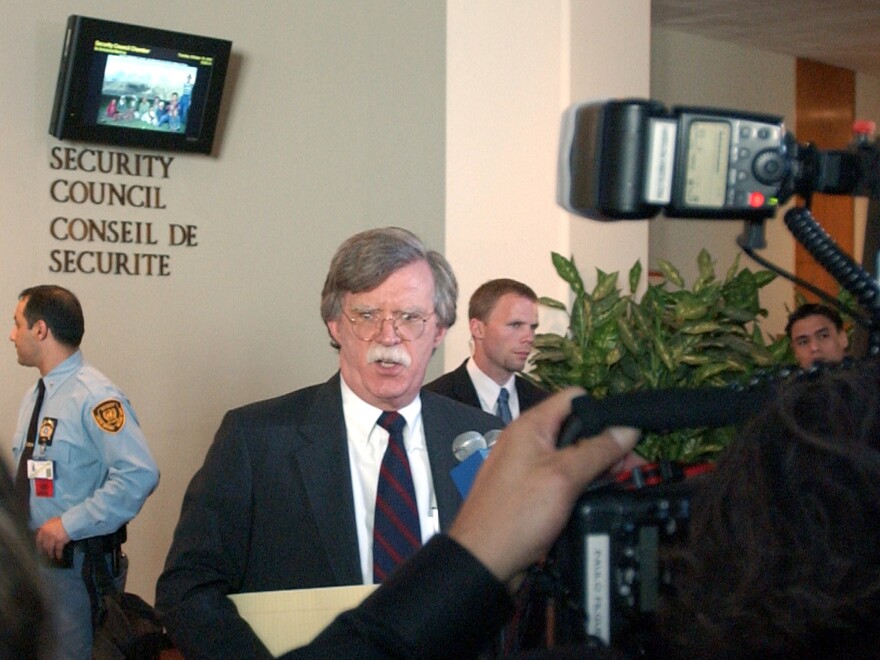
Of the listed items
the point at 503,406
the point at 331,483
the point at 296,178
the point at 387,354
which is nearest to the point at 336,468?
the point at 331,483

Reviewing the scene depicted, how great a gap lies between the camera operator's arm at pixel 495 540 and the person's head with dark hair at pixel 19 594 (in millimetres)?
301

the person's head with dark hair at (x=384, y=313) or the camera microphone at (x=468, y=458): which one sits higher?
the person's head with dark hair at (x=384, y=313)

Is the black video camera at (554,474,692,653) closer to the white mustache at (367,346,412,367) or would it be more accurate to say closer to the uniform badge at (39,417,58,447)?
the white mustache at (367,346,412,367)

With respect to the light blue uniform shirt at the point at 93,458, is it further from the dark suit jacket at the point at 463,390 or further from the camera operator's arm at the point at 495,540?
the camera operator's arm at the point at 495,540

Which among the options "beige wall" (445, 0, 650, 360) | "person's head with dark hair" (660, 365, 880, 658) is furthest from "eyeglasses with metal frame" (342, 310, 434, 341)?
"beige wall" (445, 0, 650, 360)

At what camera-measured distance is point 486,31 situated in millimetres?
7012

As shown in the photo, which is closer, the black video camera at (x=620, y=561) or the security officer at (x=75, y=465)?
the black video camera at (x=620, y=561)

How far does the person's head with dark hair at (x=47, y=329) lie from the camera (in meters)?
4.72

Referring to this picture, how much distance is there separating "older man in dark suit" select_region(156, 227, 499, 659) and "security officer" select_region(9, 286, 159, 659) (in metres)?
2.26

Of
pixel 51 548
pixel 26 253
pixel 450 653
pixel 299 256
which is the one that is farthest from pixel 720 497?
pixel 299 256

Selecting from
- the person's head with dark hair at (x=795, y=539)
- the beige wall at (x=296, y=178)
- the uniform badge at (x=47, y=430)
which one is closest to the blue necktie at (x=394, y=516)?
the person's head with dark hair at (x=795, y=539)

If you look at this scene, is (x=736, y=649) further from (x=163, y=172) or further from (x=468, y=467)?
(x=163, y=172)

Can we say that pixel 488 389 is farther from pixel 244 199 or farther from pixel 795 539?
pixel 795 539

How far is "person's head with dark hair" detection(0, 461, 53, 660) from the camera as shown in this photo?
2.17ft
